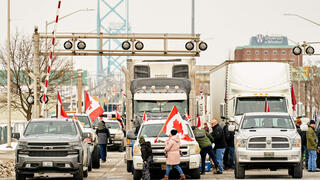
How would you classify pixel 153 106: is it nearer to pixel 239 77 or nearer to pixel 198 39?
pixel 239 77

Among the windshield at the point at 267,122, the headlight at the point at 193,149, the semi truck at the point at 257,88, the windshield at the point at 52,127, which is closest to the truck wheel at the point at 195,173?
the headlight at the point at 193,149

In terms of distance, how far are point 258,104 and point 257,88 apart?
0.62 metres

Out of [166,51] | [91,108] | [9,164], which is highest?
[166,51]

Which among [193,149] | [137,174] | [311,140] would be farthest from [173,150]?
[311,140]

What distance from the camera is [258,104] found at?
3003 centimetres

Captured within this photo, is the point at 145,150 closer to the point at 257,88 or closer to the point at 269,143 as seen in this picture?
the point at 269,143

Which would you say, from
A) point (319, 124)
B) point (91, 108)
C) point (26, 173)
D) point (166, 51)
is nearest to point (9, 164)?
point (91, 108)

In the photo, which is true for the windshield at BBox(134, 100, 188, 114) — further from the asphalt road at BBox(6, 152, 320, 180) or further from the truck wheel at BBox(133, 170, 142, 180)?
the truck wheel at BBox(133, 170, 142, 180)

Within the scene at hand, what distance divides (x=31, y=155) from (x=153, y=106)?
7.79 metres

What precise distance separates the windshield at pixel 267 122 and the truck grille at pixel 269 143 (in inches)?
38.3

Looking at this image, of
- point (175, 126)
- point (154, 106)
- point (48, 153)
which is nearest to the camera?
point (48, 153)

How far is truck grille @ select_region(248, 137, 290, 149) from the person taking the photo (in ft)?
74.9

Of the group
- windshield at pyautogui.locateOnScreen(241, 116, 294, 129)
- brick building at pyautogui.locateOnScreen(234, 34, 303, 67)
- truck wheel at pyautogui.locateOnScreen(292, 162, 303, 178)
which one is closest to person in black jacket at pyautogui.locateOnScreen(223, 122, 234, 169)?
windshield at pyautogui.locateOnScreen(241, 116, 294, 129)

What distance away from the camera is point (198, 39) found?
44500 millimetres
